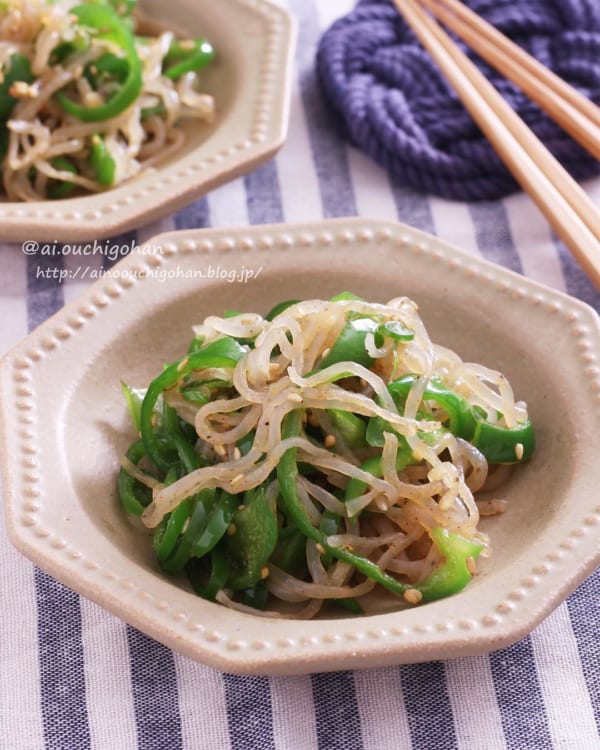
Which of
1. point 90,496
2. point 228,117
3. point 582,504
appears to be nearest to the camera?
point 582,504

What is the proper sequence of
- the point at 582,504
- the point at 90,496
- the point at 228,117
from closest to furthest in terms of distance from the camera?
the point at 582,504 → the point at 90,496 → the point at 228,117

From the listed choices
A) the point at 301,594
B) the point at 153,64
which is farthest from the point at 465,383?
the point at 153,64

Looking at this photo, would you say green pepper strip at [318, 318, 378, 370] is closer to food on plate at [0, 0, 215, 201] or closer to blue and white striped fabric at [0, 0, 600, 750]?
blue and white striped fabric at [0, 0, 600, 750]

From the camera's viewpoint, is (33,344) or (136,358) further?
(136,358)

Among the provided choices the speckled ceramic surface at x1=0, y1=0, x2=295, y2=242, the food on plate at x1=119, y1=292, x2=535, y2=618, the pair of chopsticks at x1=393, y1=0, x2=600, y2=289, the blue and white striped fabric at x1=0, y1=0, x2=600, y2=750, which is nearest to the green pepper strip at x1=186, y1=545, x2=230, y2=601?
the food on plate at x1=119, y1=292, x2=535, y2=618

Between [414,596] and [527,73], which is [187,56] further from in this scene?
[414,596]

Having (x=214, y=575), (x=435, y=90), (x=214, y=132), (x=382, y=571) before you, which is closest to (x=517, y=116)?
(x=435, y=90)

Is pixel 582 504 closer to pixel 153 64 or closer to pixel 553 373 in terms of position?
pixel 553 373
